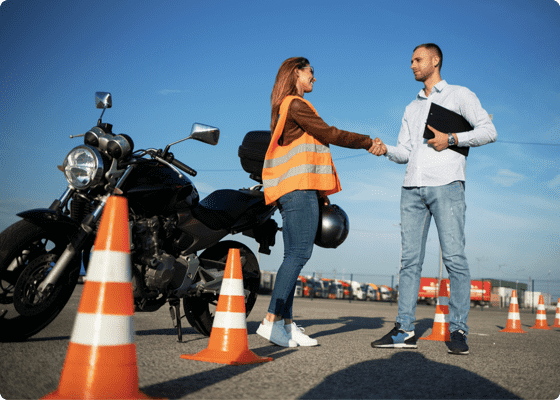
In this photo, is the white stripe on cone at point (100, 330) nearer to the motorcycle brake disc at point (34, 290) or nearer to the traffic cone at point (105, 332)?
the traffic cone at point (105, 332)

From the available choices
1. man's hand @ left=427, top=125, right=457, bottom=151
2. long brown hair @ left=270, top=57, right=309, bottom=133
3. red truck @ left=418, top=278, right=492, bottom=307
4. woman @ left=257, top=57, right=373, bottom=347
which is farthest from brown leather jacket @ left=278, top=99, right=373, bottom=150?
red truck @ left=418, top=278, right=492, bottom=307

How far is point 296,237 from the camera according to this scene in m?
3.78

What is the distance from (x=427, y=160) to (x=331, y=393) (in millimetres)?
2497

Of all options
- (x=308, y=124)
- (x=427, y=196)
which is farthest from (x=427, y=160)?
(x=308, y=124)

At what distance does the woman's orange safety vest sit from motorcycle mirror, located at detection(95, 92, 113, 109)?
1.30 metres

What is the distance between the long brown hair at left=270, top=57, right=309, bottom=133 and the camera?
404cm

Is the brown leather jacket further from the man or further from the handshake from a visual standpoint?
the man

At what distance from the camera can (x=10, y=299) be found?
2975mm

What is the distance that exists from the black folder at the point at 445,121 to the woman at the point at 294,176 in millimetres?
563

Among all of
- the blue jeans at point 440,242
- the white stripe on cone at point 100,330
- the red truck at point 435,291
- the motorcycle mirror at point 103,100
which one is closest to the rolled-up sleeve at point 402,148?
the blue jeans at point 440,242

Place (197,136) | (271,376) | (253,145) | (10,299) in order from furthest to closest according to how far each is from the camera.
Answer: (253,145) → (197,136) → (10,299) → (271,376)

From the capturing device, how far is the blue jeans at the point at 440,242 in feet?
12.9

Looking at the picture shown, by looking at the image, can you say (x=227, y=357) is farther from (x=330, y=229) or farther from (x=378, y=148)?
(x=378, y=148)

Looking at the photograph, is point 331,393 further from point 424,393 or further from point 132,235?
point 132,235
